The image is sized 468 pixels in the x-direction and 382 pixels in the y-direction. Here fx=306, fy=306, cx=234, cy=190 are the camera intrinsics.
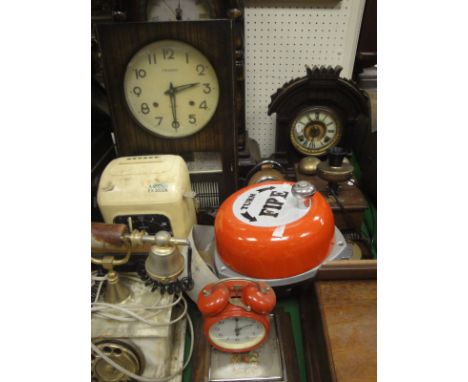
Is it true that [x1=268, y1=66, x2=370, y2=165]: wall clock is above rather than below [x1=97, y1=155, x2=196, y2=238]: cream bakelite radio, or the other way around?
above

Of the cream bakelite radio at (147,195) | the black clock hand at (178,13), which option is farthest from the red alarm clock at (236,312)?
the black clock hand at (178,13)

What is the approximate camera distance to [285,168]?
1669 millimetres

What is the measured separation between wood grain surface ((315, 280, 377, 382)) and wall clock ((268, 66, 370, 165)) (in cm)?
84

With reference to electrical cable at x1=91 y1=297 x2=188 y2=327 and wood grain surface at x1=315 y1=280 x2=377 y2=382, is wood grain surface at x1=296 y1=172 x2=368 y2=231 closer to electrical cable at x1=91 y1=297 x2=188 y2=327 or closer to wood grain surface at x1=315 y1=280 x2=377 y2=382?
wood grain surface at x1=315 y1=280 x2=377 y2=382

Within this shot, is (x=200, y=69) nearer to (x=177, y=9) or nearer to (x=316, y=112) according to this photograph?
(x=177, y=9)

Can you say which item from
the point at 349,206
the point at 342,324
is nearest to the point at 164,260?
the point at 342,324

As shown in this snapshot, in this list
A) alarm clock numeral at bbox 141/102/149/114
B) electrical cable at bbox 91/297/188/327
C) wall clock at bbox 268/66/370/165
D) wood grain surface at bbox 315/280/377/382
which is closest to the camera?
wood grain surface at bbox 315/280/377/382

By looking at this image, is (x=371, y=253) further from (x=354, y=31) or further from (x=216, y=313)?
(x=354, y=31)

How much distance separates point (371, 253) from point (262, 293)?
2.30ft

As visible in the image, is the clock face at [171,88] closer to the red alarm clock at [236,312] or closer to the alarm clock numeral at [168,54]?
the alarm clock numeral at [168,54]

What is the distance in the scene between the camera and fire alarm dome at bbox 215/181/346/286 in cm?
100

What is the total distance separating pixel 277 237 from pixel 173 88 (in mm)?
745

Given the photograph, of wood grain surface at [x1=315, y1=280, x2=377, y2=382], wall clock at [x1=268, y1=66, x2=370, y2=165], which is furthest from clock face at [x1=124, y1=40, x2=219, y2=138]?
wood grain surface at [x1=315, y1=280, x2=377, y2=382]

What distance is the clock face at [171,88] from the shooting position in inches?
47.0
